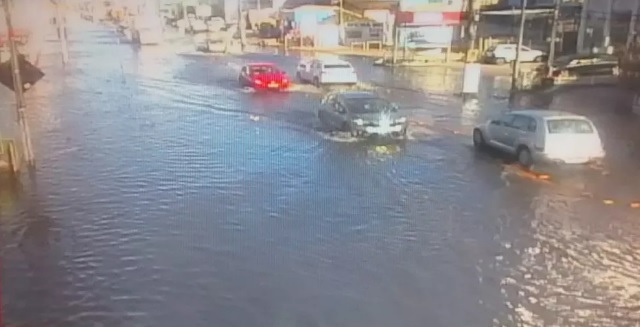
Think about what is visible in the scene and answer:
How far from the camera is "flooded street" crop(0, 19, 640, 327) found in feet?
6.69

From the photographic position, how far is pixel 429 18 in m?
2.74

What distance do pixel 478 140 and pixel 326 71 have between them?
719 mm

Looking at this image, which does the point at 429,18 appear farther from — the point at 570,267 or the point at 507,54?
the point at 570,267

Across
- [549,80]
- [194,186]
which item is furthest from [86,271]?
[549,80]

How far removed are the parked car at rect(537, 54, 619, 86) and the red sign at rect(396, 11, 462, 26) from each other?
0.41 meters

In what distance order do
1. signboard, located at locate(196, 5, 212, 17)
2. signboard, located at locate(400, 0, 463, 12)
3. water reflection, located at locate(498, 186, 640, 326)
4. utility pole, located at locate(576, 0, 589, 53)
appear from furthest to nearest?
utility pole, located at locate(576, 0, 589, 53) → signboard, located at locate(400, 0, 463, 12) → signboard, located at locate(196, 5, 212, 17) → water reflection, located at locate(498, 186, 640, 326)

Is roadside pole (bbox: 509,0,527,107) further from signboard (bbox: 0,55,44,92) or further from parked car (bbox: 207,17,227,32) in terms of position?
signboard (bbox: 0,55,44,92)

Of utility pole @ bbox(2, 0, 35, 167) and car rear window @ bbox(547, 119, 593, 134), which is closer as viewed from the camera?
utility pole @ bbox(2, 0, 35, 167)

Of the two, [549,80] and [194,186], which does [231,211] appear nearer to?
[194,186]

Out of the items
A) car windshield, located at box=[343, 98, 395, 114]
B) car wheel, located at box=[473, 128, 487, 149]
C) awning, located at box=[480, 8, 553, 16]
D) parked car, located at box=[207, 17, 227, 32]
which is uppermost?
awning, located at box=[480, 8, 553, 16]

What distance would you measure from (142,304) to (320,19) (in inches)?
47.6

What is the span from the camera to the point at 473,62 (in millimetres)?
2824

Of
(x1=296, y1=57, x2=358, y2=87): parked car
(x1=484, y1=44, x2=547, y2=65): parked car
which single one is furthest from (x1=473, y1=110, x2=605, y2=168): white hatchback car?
(x1=296, y1=57, x2=358, y2=87): parked car

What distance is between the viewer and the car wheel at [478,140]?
2973mm
